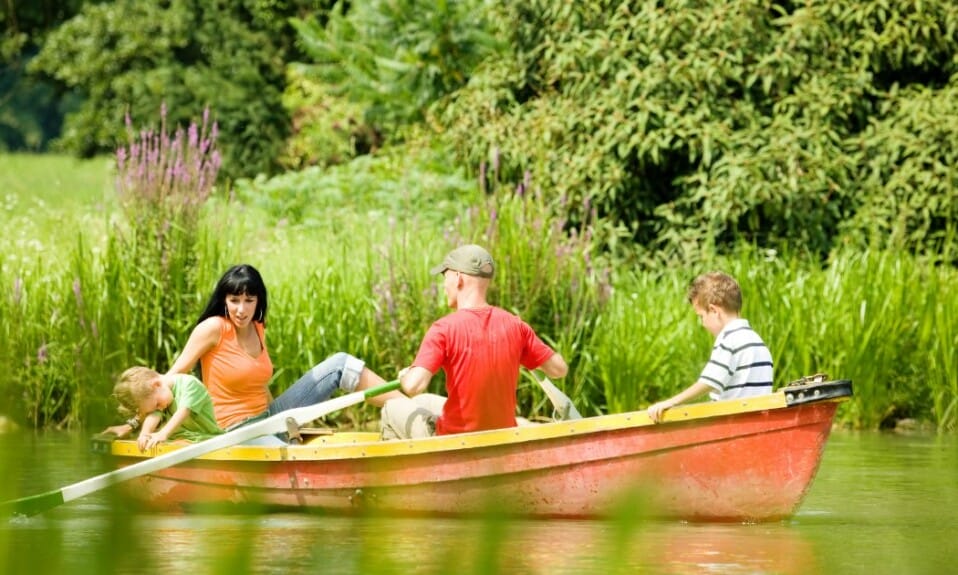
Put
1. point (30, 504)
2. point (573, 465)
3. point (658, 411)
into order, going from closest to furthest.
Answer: point (30, 504) → point (658, 411) → point (573, 465)

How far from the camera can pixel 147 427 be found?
7992 mm

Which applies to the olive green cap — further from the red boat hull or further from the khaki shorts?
the khaki shorts

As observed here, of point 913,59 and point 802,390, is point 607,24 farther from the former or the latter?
point 802,390

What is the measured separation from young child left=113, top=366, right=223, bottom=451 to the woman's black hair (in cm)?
51

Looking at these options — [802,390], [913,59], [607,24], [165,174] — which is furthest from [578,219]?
[802,390]

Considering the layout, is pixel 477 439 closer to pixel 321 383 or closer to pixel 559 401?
pixel 559 401

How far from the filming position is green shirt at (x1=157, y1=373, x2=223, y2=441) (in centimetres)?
791

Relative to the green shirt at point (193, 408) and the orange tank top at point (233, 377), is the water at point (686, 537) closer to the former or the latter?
the green shirt at point (193, 408)

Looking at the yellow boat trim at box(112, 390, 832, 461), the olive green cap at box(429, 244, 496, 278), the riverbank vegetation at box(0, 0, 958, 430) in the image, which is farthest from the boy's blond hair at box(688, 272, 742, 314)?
the riverbank vegetation at box(0, 0, 958, 430)

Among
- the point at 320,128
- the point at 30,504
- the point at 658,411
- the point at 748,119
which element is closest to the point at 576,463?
the point at 658,411

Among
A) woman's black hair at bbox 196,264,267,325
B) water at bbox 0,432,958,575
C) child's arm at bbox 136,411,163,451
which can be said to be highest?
woman's black hair at bbox 196,264,267,325

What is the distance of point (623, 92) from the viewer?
624 inches

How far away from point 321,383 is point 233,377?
0.53 metres

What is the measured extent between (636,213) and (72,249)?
19.3ft
